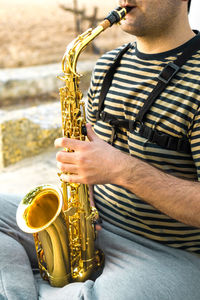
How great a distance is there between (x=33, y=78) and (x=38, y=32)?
6306mm

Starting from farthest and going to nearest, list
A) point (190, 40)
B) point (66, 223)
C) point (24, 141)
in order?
1. point (24, 141)
2. point (66, 223)
3. point (190, 40)

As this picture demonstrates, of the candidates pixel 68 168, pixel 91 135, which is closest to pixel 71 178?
pixel 68 168

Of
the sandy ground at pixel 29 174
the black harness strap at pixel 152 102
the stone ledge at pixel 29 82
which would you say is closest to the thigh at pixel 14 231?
the black harness strap at pixel 152 102

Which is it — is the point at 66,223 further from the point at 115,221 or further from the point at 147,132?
the point at 147,132

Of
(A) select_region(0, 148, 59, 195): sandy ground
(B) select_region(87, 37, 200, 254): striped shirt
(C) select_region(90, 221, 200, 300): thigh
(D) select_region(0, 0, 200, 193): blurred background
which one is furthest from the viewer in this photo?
(D) select_region(0, 0, 200, 193): blurred background

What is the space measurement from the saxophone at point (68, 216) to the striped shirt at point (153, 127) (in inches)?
6.1

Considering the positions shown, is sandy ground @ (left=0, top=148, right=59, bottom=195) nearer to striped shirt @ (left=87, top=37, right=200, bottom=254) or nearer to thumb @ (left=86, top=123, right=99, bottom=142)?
striped shirt @ (left=87, top=37, right=200, bottom=254)

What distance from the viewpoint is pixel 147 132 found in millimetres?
1509

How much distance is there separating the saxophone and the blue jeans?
0.07 meters

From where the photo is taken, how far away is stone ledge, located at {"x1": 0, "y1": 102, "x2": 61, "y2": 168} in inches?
153

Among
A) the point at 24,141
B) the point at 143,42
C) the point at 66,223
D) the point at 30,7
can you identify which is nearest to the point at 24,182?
the point at 24,141

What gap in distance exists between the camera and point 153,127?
59.5 inches

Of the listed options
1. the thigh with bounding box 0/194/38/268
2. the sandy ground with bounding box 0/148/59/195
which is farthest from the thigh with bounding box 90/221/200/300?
the sandy ground with bounding box 0/148/59/195

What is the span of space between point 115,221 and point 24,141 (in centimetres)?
256
